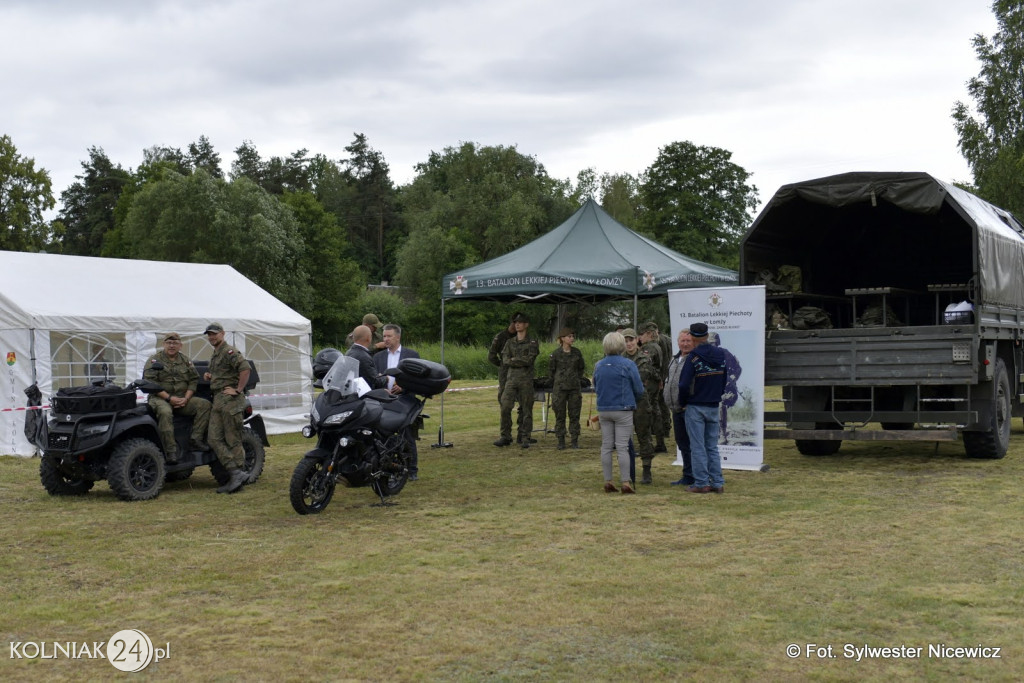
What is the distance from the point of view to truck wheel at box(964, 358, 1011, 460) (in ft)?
38.8

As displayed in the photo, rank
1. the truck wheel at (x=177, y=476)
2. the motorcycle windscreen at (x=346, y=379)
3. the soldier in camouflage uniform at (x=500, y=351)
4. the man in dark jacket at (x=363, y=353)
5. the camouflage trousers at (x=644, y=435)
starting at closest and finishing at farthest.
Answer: the motorcycle windscreen at (x=346, y=379) → the man in dark jacket at (x=363, y=353) → the camouflage trousers at (x=644, y=435) → the truck wheel at (x=177, y=476) → the soldier in camouflage uniform at (x=500, y=351)

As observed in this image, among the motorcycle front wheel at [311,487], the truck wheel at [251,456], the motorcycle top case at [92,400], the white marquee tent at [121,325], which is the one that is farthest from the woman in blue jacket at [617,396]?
the white marquee tent at [121,325]

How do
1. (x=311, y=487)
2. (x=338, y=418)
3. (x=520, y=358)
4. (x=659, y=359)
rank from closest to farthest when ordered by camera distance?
(x=338, y=418), (x=311, y=487), (x=659, y=359), (x=520, y=358)

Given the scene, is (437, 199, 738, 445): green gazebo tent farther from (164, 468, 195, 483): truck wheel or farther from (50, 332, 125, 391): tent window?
(50, 332, 125, 391): tent window

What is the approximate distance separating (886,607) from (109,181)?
70858 millimetres

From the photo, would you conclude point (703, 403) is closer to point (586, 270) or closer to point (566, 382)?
point (566, 382)

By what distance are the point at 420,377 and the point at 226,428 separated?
2.12 meters

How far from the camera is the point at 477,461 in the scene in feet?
42.6

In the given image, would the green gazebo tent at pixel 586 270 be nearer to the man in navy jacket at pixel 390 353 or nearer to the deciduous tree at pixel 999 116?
the man in navy jacket at pixel 390 353

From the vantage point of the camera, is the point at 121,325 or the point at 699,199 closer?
the point at 121,325

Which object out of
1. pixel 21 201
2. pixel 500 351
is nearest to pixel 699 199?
pixel 21 201

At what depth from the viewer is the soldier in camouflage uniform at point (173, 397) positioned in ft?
33.7

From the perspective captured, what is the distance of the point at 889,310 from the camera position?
1306cm

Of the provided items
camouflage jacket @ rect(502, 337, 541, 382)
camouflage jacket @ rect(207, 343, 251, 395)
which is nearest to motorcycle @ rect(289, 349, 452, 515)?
camouflage jacket @ rect(207, 343, 251, 395)
